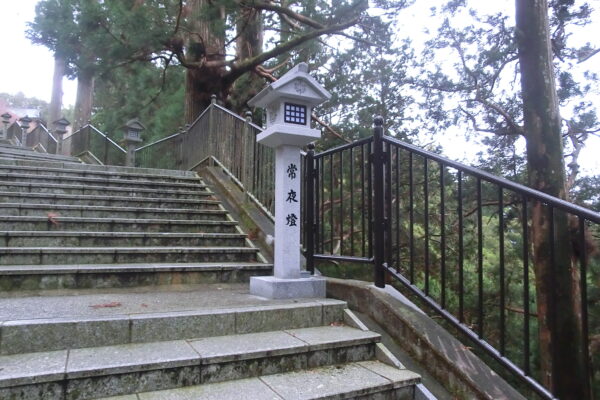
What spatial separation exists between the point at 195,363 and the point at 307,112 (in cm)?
224

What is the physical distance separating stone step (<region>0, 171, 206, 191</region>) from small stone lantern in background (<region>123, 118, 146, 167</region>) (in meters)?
5.13

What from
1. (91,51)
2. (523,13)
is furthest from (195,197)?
(523,13)

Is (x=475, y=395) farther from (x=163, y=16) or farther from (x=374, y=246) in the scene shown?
(x=163, y=16)

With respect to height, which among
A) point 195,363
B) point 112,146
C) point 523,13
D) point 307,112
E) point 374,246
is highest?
point 523,13

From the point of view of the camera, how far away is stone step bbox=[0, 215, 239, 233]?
4320 millimetres

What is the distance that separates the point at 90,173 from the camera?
6035 mm

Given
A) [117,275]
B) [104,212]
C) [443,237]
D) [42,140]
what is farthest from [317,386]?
[42,140]

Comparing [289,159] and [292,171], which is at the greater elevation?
[289,159]

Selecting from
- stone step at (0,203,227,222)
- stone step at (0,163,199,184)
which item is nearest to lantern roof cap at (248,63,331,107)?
stone step at (0,203,227,222)

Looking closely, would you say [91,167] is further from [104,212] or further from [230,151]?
[230,151]

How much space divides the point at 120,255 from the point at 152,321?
1765 mm

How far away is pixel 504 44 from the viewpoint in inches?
344

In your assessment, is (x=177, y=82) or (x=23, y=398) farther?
(x=177, y=82)

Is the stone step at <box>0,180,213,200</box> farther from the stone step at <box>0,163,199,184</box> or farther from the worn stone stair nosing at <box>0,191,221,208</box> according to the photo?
the stone step at <box>0,163,199,184</box>
